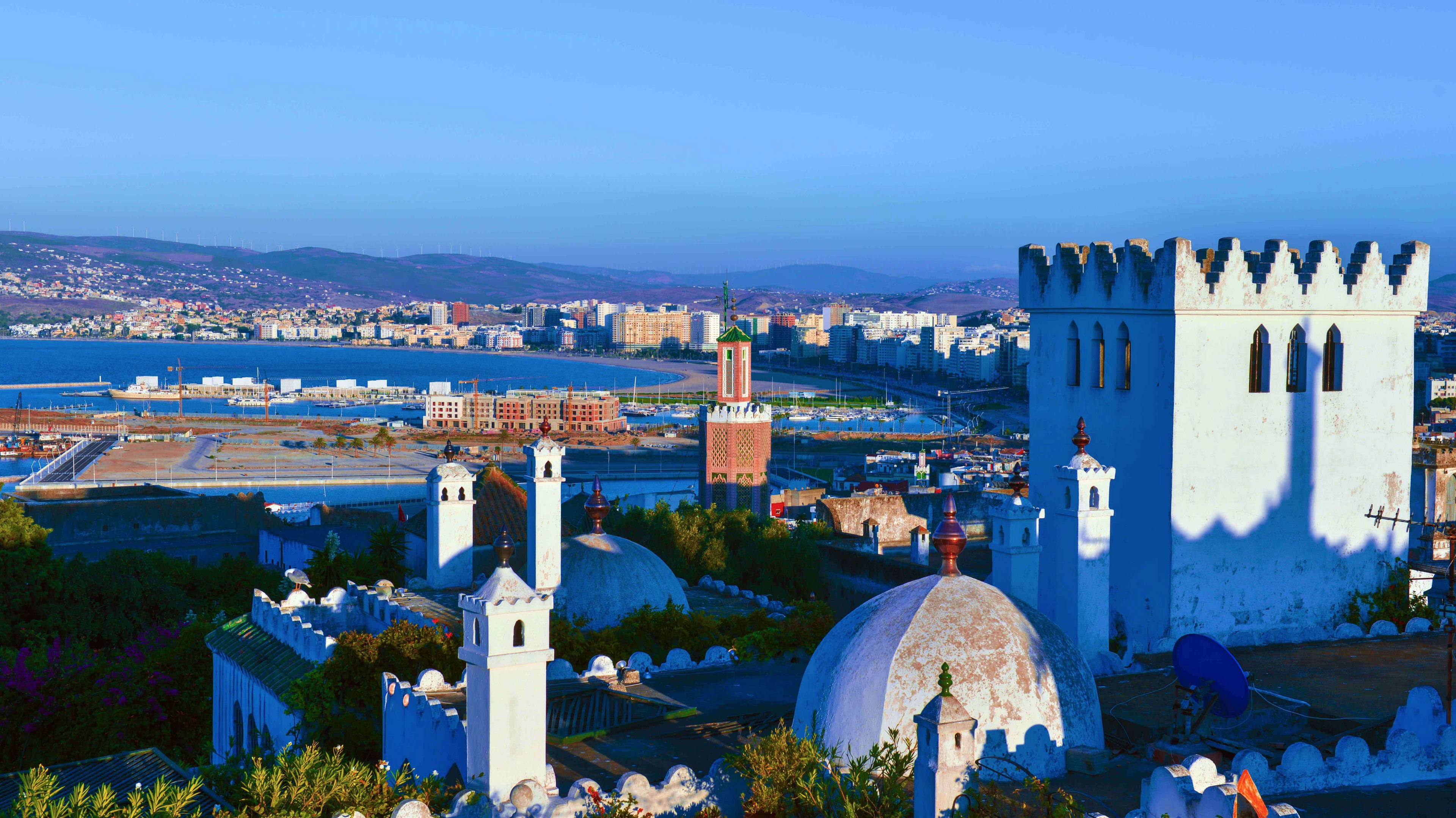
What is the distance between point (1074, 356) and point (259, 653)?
9914 mm

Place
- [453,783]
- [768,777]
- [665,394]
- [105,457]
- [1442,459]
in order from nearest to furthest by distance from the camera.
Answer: [768,777] → [453,783] → [1442,459] → [105,457] → [665,394]

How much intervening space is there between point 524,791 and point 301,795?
1.43m

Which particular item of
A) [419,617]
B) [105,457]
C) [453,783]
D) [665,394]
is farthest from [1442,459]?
[665,394]

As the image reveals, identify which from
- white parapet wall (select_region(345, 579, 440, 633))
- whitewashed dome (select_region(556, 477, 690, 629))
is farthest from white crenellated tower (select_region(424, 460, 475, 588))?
whitewashed dome (select_region(556, 477, 690, 629))

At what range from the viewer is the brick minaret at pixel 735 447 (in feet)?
128

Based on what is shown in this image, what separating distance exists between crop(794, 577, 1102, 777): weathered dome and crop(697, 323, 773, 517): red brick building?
2859cm

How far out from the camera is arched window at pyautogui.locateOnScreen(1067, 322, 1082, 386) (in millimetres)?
14680

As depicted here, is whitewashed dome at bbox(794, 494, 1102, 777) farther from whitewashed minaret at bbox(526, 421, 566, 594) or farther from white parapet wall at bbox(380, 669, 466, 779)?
whitewashed minaret at bbox(526, 421, 566, 594)

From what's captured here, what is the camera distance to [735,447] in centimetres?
3922

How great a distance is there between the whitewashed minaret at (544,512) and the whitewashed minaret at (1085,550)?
5720mm

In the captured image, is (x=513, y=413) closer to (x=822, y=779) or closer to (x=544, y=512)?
(x=544, y=512)

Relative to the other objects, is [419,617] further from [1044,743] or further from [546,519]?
[1044,743]

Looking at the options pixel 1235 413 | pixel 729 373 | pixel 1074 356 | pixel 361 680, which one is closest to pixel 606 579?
pixel 361 680

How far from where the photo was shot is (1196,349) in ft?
44.5
